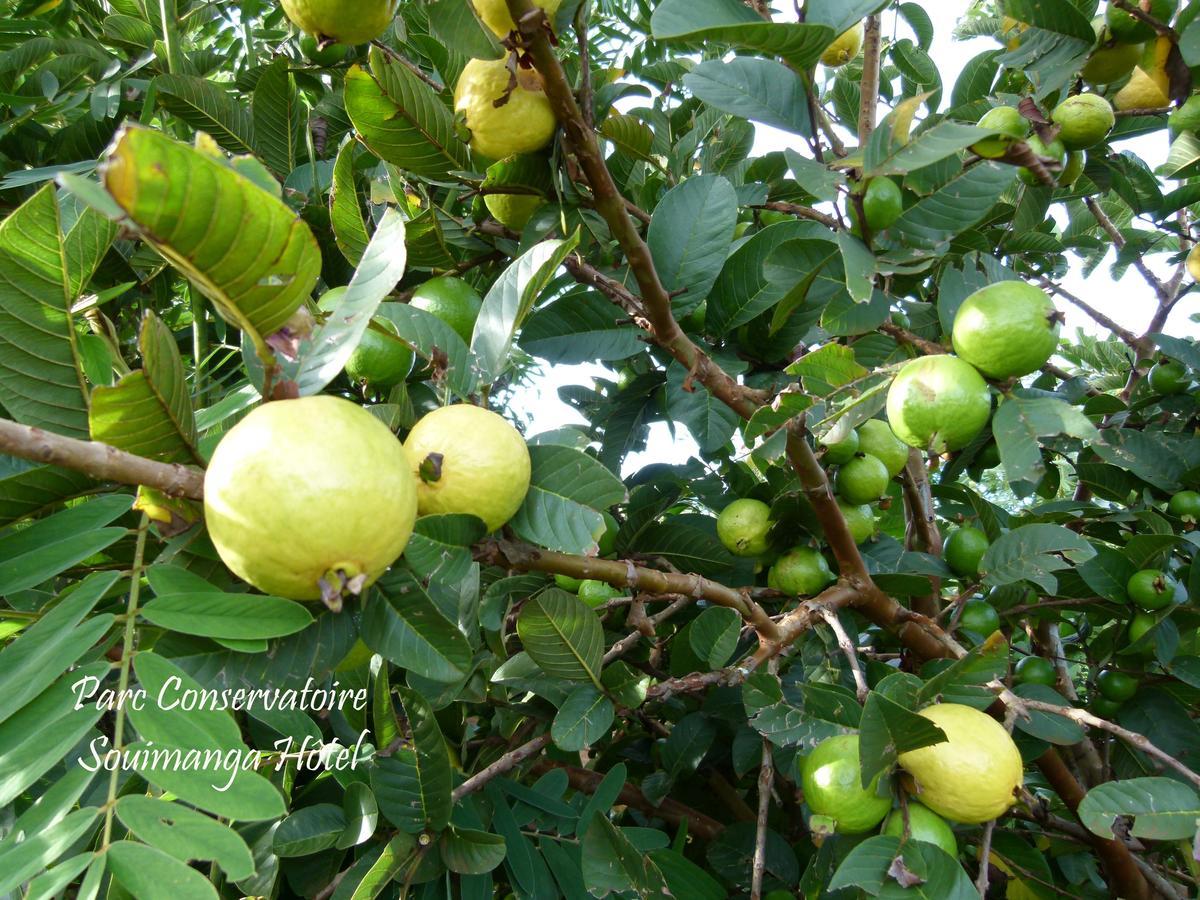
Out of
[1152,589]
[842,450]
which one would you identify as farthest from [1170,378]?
[842,450]

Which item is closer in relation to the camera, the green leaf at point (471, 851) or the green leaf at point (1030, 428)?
the green leaf at point (1030, 428)

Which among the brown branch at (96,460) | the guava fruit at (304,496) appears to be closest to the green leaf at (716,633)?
the guava fruit at (304,496)

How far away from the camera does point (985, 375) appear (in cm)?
107

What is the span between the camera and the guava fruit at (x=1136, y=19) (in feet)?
4.51

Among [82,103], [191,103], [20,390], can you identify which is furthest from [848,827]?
[82,103]

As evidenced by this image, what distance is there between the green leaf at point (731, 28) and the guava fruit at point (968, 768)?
840 millimetres

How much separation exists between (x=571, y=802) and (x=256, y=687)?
815 millimetres

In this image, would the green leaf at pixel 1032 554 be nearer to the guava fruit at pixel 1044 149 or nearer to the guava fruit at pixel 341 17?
the guava fruit at pixel 1044 149

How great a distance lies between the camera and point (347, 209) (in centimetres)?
112

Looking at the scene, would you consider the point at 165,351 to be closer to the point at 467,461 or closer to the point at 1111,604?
the point at 467,461

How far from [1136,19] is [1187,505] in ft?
3.12

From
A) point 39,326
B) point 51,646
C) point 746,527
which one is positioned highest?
point 39,326

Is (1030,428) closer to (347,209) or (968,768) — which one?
(968,768)

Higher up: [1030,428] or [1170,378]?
[1030,428]
